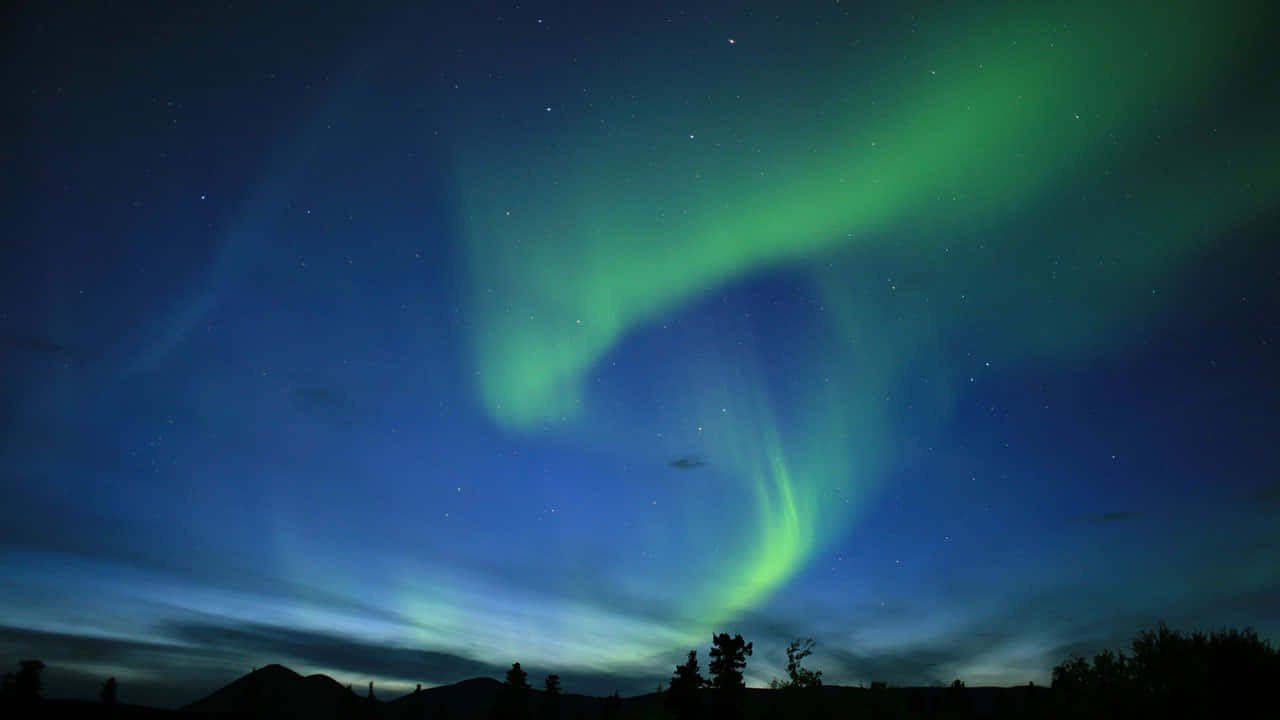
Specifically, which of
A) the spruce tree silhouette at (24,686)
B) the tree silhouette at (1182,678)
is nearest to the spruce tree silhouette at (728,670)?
the tree silhouette at (1182,678)

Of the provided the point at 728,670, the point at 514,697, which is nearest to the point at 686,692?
the point at 728,670

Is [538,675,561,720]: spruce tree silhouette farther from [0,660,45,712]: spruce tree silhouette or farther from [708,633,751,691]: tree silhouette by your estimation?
[0,660,45,712]: spruce tree silhouette

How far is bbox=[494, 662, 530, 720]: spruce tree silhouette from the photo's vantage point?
105 meters

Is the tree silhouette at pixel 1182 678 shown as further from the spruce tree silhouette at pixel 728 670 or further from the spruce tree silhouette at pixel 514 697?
the spruce tree silhouette at pixel 514 697

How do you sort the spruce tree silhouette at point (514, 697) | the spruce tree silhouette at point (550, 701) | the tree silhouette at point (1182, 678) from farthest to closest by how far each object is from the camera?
the spruce tree silhouette at point (550, 701) < the spruce tree silhouette at point (514, 697) < the tree silhouette at point (1182, 678)

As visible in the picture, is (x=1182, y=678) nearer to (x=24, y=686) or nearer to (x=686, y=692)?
(x=686, y=692)

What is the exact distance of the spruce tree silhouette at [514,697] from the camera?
104562 mm

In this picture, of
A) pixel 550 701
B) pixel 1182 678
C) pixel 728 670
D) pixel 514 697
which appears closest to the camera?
pixel 1182 678

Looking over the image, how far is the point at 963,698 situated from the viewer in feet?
481

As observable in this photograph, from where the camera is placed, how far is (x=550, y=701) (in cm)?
13312

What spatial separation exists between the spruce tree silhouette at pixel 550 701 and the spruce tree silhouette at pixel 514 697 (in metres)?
22.0

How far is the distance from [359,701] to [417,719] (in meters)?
18.2

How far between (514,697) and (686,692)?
4510 centimetres

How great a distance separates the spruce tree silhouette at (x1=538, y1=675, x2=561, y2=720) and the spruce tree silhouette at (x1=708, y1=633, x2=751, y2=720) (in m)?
69.8
